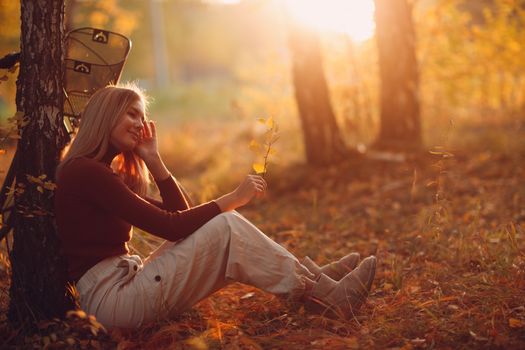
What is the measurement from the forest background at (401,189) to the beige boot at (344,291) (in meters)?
0.10

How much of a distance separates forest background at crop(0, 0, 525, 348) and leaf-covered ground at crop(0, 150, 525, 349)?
10 mm

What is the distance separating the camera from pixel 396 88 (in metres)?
7.21

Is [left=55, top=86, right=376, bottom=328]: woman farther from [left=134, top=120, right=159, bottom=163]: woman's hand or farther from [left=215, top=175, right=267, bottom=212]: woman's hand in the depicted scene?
[left=134, top=120, right=159, bottom=163]: woman's hand

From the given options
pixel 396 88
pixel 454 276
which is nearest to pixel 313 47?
pixel 396 88

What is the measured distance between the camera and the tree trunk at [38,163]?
3.09 m

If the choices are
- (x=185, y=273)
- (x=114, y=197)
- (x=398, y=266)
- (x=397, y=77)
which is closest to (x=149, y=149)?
(x=114, y=197)

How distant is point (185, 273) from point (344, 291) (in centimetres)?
82

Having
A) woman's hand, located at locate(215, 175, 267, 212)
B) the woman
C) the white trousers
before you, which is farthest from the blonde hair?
woman's hand, located at locate(215, 175, 267, 212)

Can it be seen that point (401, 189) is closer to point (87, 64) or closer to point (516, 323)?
point (516, 323)

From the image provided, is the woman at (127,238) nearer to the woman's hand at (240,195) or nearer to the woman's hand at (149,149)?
the woman's hand at (240,195)

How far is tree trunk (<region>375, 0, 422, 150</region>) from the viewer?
7.02 meters

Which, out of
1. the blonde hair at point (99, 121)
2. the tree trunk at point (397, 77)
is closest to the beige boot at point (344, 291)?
the blonde hair at point (99, 121)

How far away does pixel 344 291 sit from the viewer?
3.22 metres

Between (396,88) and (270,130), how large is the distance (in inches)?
173
